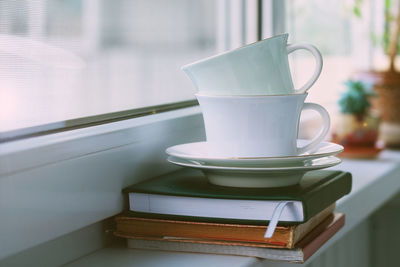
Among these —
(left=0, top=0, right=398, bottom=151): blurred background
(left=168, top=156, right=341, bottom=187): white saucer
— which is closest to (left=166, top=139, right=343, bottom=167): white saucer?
(left=168, top=156, right=341, bottom=187): white saucer

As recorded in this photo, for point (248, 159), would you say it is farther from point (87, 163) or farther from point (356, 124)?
point (356, 124)

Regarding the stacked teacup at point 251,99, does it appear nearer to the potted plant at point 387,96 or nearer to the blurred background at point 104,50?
the blurred background at point 104,50

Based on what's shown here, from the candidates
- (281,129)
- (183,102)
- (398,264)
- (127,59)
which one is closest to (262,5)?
(183,102)

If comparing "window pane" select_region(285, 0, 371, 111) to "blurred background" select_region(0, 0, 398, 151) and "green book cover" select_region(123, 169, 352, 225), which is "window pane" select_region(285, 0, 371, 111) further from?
"green book cover" select_region(123, 169, 352, 225)

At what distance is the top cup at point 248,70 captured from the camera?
646 mm

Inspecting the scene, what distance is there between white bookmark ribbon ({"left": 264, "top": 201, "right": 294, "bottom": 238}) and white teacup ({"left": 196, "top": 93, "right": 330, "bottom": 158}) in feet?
0.21

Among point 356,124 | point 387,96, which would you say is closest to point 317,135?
point 356,124

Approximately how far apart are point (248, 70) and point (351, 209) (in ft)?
1.24

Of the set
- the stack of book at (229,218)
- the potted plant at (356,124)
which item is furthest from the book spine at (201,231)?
the potted plant at (356,124)

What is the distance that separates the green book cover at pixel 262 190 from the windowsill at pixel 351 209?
4 cm

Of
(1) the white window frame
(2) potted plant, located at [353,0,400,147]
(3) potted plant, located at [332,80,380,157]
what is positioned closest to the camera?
(1) the white window frame

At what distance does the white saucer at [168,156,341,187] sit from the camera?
0.64m

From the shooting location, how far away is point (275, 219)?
1.99 feet

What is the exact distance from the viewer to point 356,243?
4.47ft
